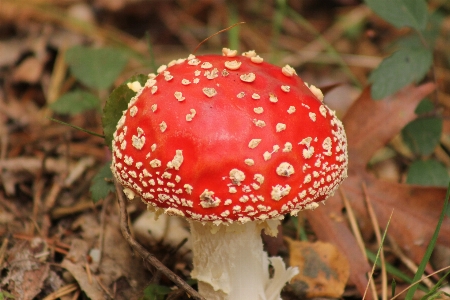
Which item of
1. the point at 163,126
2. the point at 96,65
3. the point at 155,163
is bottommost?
the point at 96,65

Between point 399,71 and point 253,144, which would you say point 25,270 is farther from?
point 399,71

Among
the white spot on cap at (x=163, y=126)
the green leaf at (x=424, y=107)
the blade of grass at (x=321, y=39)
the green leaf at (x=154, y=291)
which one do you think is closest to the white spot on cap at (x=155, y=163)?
the white spot on cap at (x=163, y=126)

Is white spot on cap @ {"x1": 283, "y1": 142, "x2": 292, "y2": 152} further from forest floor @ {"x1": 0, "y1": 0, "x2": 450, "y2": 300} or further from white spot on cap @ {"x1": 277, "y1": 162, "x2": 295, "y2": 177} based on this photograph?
forest floor @ {"x1": 0, "y1": 0, "x2": 450, "y2": 300}

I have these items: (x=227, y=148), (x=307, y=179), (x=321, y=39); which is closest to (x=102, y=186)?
(x=227, y=148)

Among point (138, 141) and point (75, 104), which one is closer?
point (138, 141)

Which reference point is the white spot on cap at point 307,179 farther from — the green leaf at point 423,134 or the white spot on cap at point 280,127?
the green leaf at point 423,134

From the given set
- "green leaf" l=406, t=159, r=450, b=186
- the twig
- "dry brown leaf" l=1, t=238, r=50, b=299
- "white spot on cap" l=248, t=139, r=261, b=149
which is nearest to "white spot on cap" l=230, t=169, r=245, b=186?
"white spot on cap" l=248, t=139, r=261, b=149
